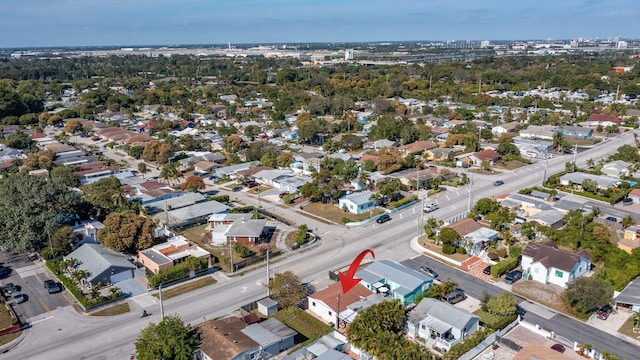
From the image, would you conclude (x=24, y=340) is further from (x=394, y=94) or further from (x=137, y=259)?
(x=394, y=94)

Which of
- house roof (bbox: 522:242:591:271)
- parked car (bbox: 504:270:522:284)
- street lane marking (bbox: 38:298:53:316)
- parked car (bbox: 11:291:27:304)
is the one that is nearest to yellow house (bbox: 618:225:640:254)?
house roof (bbox: 522:242:591:271)

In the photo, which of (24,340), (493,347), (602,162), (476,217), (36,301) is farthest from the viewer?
(602,162)

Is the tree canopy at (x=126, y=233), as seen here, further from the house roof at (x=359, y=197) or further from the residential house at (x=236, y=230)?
the house roof at (x=359, y=197)

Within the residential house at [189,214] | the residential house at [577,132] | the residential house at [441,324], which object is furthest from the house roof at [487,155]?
the residential house at [441,324]

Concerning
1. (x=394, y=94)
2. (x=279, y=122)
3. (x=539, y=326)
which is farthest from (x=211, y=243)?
(x=394, y=94)

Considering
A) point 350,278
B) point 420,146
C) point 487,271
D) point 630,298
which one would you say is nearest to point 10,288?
point 350,278

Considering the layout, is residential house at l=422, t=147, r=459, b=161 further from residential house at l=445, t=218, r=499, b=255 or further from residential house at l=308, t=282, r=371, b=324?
residential house at l=308, t=282, r=371, b=324

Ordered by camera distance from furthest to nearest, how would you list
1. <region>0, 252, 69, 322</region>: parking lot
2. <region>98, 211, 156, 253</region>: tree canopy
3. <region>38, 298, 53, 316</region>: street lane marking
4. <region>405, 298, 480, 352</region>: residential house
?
<region>98, 211, 156, 253</region>: tree canopy, <region>0, 252, 69, 322</region>: parking lot, <region>38, 298, 53, 316</region>: street lane marking, <region>405, 298, 480, 352</region>: residential house
